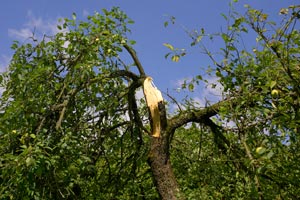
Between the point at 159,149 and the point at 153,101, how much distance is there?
77 cm

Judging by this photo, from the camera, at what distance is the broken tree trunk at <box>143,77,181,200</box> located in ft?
17.0

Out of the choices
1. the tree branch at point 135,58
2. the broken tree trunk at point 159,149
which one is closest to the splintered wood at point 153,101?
the broken tree trunk at point 159,149

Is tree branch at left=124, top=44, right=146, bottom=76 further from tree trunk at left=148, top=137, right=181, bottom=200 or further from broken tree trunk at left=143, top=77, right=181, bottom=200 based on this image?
tree trunk at left=148, top=137, right=181, bottom=200

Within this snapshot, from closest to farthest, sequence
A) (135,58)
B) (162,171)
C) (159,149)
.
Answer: (162,171) < (159,149) < (135,58)

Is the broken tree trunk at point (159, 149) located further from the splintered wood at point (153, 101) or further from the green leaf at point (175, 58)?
the green leaf at point (175, 58)

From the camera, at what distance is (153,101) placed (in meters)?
5.88

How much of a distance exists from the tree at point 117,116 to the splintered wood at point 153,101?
0.01 m

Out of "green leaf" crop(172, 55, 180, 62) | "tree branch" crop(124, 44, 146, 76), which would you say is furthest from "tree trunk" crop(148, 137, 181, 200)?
"tree branch" crop(124, 44, 146, 76)

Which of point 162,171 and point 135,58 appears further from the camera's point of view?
point 135,58

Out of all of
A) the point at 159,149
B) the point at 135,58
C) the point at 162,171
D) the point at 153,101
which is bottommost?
the point at 162,171

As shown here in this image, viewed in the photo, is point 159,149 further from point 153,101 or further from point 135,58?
point 135,58

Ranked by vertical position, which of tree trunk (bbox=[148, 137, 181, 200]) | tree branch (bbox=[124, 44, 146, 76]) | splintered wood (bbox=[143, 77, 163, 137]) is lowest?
tree trunk (bbox=[148, 137, 181, 200])

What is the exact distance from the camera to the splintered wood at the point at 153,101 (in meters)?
5.68

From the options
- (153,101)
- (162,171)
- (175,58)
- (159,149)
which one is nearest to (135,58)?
(153,101)
